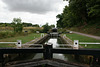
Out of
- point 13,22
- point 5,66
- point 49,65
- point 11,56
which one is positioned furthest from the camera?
point 13,22

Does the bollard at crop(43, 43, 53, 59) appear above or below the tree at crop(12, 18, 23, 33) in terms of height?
below

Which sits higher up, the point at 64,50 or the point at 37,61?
the point at 64,50

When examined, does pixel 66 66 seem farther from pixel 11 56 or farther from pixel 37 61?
pixel 11 56

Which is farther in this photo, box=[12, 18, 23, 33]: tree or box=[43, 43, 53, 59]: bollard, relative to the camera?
box=[12, 18, 23, 33]: tree

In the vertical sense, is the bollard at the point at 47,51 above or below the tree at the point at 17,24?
below

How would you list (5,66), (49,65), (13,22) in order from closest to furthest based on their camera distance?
(5,66)
(49,65)
(13,22)

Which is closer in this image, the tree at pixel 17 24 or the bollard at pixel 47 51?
the bollard at pixel 47 51

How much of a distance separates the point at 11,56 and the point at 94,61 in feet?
24.7

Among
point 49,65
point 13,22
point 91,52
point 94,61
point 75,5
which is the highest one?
point 75,5

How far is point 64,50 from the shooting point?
6527 mm

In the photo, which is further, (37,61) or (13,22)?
(13,22)

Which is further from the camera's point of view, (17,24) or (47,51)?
(17,24)

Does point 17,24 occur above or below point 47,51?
above

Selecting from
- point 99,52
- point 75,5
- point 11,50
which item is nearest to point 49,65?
point 11,50
